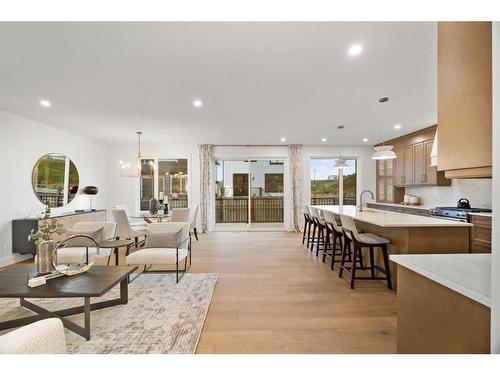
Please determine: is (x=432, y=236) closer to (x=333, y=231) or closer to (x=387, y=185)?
(x=333, y=231)

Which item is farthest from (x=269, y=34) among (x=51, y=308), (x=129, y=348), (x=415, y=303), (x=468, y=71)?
(x=51, y=308)

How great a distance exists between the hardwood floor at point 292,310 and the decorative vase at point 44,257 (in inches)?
62.8

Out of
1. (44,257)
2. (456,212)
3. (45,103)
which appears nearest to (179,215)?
(44,257)

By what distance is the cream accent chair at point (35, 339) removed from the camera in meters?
0.92

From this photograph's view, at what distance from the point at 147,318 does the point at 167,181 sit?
5.22 metres

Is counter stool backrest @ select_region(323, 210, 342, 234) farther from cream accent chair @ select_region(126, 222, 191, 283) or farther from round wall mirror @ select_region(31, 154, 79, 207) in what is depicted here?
Result: round wall mirror @ select_region(31, 154, 79, 207)

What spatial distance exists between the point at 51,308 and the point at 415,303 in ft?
10.7

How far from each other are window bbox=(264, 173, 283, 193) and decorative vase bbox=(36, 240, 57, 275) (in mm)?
5928

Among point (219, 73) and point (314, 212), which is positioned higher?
point (219, 73)

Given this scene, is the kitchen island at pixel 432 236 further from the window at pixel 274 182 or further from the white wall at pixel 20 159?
the white wall at pixel 20 159

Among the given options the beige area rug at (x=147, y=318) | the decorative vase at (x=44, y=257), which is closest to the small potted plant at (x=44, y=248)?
the decorative vase at (x=44, y=257)

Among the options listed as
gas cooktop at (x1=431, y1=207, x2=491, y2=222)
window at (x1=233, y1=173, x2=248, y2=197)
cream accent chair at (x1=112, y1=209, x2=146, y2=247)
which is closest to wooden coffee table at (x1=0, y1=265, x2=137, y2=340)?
cream accent chair at (x1=112, y1=209, x2=146, y2=247)

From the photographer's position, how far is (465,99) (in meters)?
1.01
